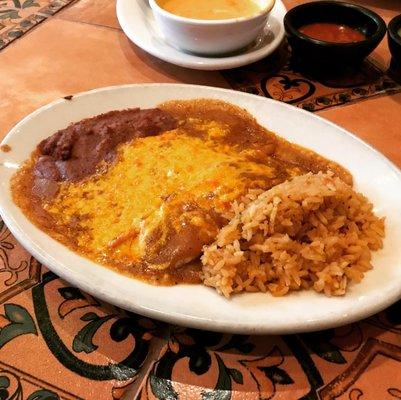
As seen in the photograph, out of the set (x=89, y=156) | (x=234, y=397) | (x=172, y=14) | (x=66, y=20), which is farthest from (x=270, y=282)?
→ (x=66, y=20)

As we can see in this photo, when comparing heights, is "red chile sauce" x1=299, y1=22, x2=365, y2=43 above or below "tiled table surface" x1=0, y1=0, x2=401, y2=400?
above

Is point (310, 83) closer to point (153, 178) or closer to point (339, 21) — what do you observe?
point (339, 21)

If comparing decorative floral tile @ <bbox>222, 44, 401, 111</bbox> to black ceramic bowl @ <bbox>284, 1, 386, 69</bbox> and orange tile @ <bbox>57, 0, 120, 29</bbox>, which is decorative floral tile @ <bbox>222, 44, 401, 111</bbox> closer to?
black ceramic bowl @ <bbox>284, 1, 386, 69</bbox>

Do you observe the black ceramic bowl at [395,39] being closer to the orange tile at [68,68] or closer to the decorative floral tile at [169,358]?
the orange tile at [68,68]

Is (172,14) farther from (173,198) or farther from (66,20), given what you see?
(173,198)

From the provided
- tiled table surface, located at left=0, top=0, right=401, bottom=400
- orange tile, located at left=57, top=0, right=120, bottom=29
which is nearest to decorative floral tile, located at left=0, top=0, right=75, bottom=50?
orange tile, located at left=57, top=0, right=120, bottom=29

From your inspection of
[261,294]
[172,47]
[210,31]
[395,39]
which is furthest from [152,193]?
[395,39]

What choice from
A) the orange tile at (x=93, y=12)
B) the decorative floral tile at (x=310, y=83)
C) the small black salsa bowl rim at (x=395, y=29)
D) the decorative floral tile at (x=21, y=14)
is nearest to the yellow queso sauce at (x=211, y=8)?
the decorative floral tile at (x=310, y=83)
